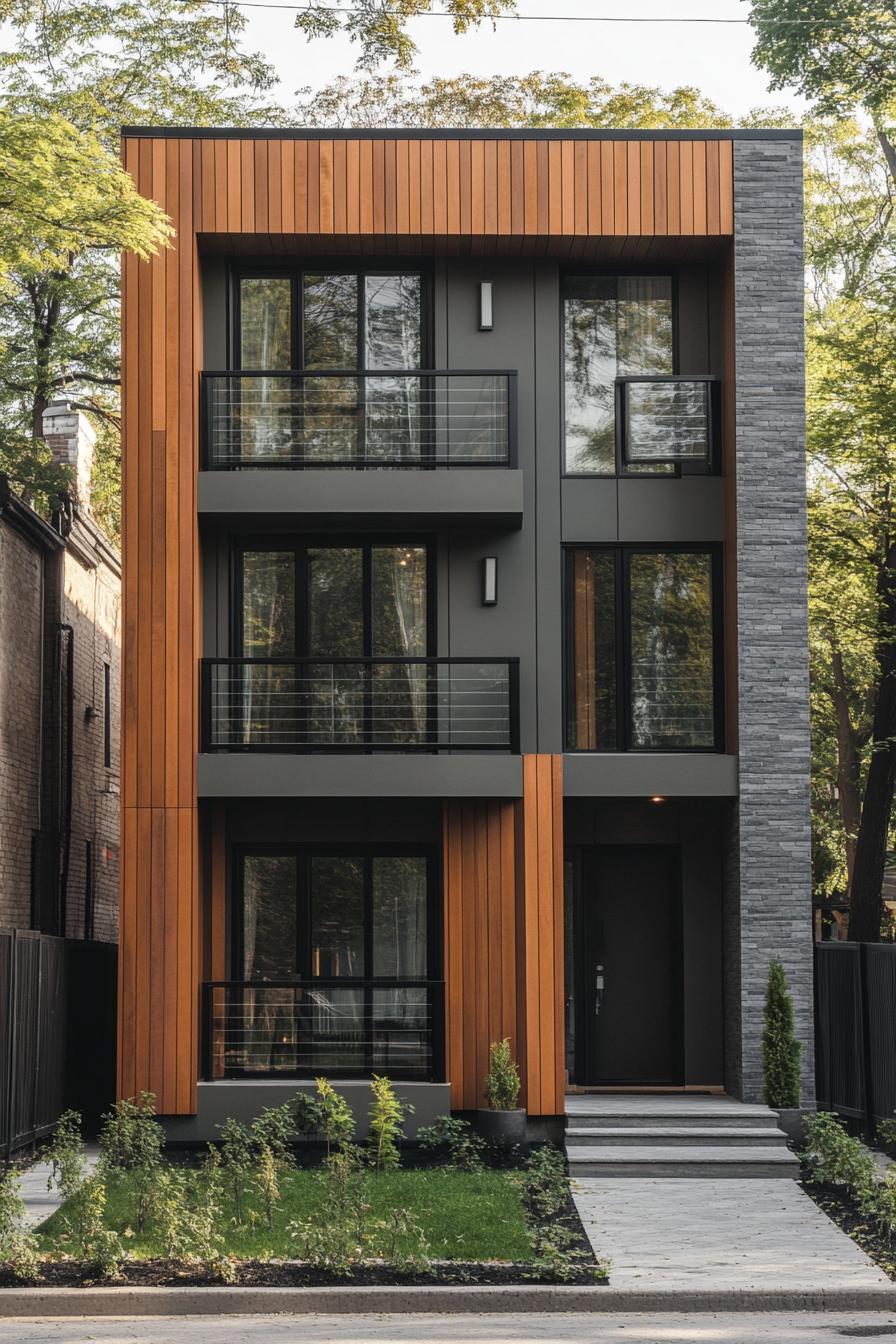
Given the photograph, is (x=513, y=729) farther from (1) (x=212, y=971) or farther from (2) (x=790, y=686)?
(1) (x=212, y=971)

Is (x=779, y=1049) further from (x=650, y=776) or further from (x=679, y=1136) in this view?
(x=650, y=776)

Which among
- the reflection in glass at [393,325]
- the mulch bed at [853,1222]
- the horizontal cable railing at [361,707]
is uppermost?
the reflection in glass at [393,325]

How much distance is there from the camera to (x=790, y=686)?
16438 millimetres

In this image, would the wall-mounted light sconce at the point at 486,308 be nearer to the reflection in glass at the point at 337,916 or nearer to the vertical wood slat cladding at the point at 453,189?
the vertical wood slat cladding at the point at 453,189

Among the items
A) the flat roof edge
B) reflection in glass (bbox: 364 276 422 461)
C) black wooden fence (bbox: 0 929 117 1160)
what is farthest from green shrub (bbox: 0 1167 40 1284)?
the flat roof edge

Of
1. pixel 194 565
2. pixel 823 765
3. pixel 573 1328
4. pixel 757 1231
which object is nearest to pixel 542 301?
pixel 194 565

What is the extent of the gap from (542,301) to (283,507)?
367 centimetres

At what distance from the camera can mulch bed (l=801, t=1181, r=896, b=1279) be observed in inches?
433

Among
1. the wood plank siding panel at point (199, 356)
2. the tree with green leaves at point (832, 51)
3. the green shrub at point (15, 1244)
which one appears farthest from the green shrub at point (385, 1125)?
the tree with green leaves at point (832, 51)

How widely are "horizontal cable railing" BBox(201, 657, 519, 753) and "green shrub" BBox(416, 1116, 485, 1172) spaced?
148 inches

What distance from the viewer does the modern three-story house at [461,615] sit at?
1608cm

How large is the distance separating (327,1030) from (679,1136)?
3.65m

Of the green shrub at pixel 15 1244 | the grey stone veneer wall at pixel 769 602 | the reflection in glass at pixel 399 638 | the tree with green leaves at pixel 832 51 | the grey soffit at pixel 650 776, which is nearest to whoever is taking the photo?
the green shrub at pixel 15 1244

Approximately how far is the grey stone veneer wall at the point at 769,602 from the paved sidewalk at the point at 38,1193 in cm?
679
